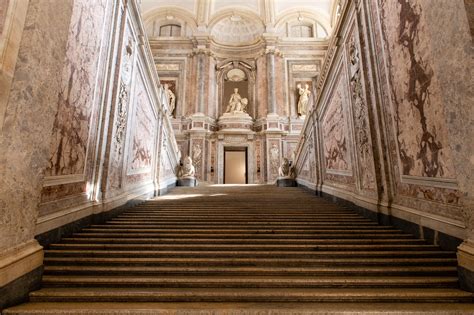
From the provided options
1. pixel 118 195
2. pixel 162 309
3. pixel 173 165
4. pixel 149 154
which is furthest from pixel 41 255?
pixel 173 165

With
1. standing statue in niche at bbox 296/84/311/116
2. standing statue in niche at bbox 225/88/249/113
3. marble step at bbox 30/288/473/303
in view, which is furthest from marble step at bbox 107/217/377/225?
standing statue in niche at bbox 296/84/311/116

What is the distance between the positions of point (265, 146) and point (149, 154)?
277 inches

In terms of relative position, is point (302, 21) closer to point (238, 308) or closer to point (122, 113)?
point (122, 113)

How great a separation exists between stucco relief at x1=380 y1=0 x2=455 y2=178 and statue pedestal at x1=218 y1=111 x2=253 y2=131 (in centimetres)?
874

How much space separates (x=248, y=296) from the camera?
1.64m

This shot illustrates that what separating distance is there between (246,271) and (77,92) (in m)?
2.61

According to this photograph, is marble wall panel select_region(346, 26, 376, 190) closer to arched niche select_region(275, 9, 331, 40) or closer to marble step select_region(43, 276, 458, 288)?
marble step select_region(43, 276, 458, 288)

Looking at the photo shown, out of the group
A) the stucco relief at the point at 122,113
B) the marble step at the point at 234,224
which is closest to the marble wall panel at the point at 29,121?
the marble step at the point at 234,224

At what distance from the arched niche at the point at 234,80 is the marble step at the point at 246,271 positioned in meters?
11.1

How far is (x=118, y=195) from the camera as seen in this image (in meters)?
3.46

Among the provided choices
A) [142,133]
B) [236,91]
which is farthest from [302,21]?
[142,133]

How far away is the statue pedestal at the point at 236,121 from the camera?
38.1 ft

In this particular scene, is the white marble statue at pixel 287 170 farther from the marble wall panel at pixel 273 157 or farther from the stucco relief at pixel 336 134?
the marble wall panel at pixel 273 157

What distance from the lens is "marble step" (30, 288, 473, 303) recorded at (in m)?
1.60
